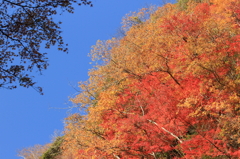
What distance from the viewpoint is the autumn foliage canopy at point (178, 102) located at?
8.04 m

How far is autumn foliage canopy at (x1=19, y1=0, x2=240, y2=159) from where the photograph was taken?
8.04m

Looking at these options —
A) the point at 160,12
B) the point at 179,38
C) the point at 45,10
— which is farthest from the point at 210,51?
the point at 160,12

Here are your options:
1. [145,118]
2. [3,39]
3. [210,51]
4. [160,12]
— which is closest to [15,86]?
[3,39]

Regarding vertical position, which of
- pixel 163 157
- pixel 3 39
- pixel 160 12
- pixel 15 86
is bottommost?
pixel 163 157

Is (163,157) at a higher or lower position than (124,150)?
lower

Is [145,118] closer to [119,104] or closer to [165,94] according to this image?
[165,94]

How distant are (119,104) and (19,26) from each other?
30.4 feet

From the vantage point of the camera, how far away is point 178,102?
10.2 m

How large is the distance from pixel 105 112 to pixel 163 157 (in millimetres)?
4627

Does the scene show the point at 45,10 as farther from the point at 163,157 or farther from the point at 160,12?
the point at 160,12

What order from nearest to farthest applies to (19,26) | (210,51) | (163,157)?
(19,26) < (210,51) < (163,157)

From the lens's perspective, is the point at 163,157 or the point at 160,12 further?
the point at 160,12

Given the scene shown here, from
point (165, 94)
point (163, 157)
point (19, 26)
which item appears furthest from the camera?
point (163, 157)

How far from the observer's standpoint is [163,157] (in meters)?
11.5
